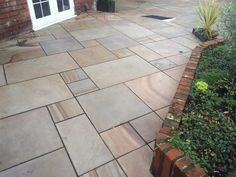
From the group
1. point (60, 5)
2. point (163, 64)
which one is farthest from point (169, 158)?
point (60, 5)

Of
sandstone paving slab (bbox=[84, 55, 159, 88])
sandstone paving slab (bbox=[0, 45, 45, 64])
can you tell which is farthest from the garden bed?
sandstone paving slab (bbox=[0, 45, 45, 64])

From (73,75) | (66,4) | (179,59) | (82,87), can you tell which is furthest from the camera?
(66,4)

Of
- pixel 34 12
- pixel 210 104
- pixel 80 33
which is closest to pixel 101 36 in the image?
pixel 80 33

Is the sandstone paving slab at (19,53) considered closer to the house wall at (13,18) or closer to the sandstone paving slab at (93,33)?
the house wall at (13,18)

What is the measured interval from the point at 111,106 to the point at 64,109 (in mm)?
486

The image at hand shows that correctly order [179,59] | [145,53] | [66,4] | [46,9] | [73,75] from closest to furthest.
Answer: [73,75]
[179,59]
[145,53]
[46,9]
[66,4]

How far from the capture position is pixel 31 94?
2574mm

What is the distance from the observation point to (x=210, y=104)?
2203 millimetres

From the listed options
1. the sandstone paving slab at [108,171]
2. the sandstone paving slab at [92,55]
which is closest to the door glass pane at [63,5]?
the sandstone paving slab at [92,55]

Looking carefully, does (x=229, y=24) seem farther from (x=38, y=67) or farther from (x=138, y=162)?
(x=38, y=67)

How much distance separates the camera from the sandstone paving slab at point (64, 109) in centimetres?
225

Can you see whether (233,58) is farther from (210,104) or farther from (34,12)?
(34,12)

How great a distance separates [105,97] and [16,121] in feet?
3.06

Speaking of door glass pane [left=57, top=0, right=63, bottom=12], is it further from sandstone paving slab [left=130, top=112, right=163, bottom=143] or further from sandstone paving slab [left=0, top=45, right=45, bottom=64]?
sandstone paving slab [left=130, top=112, right=163, bottom=143]
